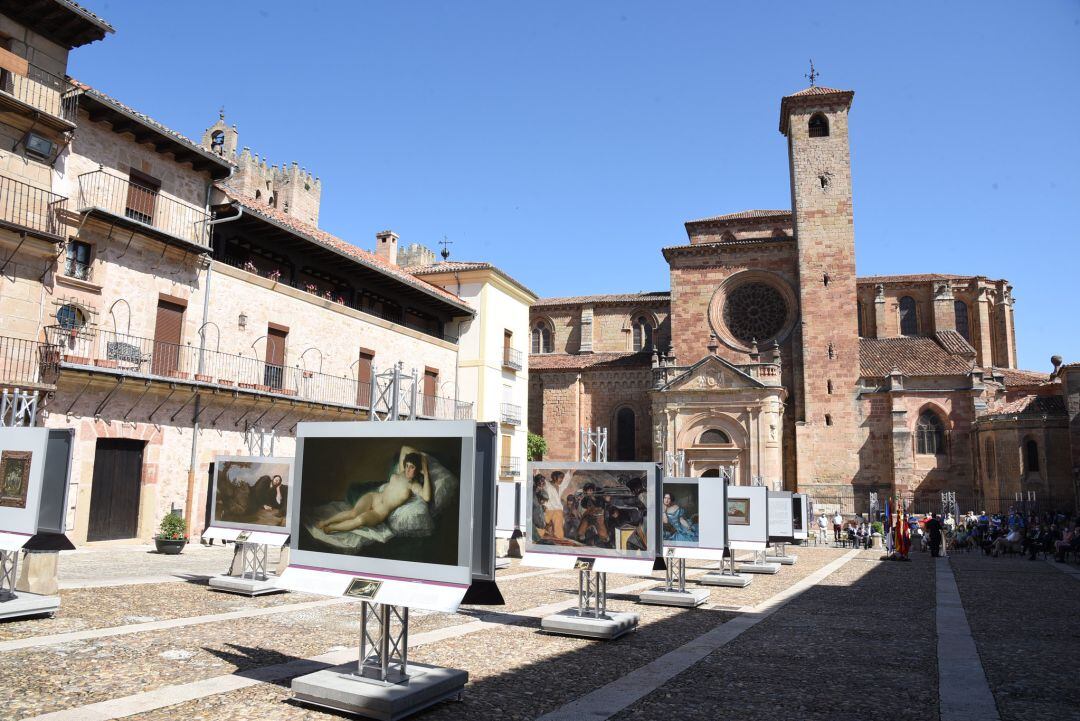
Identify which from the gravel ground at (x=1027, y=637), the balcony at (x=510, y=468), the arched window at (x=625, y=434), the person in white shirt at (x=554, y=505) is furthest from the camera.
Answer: the arched window at (x=625, y=434)

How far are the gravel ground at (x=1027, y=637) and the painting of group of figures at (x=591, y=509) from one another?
4173mm

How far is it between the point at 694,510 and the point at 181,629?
320 inches

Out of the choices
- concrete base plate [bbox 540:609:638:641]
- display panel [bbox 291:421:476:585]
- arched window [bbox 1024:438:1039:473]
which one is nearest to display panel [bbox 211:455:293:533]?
concrete base plate [bbox 540:609:638:641]

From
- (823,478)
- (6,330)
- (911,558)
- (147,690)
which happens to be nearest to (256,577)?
(147,690)

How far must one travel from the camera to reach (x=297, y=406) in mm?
21969

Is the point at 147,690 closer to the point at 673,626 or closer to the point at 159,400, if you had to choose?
the point at 673,626

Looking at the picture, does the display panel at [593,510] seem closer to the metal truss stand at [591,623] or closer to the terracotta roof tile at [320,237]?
the metal truss stand at [591,623]

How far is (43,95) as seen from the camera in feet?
54.1

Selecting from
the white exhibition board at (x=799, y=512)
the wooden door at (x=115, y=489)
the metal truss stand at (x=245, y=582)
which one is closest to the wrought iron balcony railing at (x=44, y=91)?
the wooden door at (x=115, y=489)

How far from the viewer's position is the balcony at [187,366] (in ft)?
53.5

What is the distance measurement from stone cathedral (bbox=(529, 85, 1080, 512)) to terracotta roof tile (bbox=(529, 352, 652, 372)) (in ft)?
0.40

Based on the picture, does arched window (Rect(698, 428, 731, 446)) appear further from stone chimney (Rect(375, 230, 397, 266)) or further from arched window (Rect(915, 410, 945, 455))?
stone chimney (Rect(375, 230, 397, 266))

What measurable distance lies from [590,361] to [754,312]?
9.77 metres

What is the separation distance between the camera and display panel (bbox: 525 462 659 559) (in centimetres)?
975
